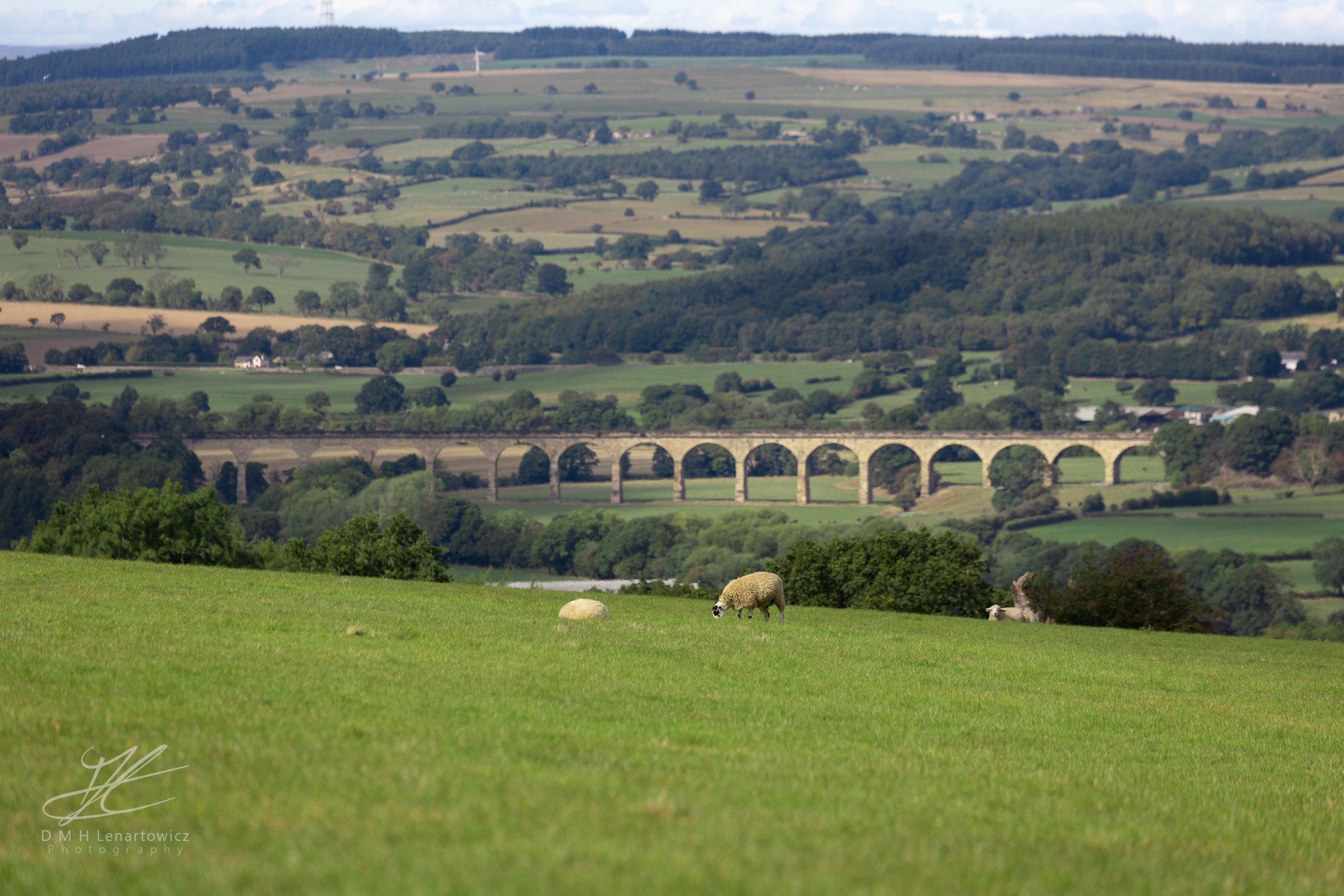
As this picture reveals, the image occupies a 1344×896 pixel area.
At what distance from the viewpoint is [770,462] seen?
184000mm

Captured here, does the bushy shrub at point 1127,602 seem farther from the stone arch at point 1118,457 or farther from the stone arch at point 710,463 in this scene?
the stone arch at point 710,463

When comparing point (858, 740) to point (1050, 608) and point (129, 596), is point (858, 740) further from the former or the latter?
point (1050, 608)

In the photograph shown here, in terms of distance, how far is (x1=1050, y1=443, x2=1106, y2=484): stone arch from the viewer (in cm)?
16325

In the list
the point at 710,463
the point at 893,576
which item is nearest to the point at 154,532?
the point at 893,576

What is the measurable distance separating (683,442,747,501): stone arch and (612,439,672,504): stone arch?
6.75 feet

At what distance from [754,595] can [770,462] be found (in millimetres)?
154446

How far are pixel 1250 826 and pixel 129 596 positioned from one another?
721 inches

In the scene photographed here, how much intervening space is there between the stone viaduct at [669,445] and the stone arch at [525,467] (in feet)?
1.66

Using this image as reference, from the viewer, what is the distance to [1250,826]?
45.9 ft

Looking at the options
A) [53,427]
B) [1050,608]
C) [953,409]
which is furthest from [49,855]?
[953,409]

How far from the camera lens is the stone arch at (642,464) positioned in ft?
569

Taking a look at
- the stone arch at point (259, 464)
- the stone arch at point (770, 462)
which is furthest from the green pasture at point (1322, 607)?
the stone arch at point (259, 464)

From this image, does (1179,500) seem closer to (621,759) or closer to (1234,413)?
(1234,413)

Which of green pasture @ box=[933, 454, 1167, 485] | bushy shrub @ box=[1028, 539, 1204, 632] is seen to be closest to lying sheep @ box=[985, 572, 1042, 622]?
bushy shrub @ box=[1028, 539, 1204, 632]
